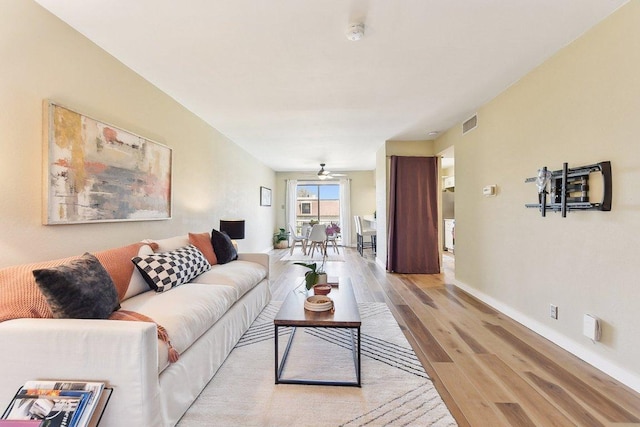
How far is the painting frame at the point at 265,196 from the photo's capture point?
736 centimetres

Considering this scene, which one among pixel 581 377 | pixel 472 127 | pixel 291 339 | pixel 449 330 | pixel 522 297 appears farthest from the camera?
pixel 472 127

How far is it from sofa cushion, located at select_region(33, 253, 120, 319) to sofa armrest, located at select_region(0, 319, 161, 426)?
0.15 metres

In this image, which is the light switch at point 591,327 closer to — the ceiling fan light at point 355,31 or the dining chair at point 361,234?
the ceiling fan light at point 355,31

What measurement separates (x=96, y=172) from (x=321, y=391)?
2.29m

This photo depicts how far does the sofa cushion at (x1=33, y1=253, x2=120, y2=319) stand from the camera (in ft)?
4.50

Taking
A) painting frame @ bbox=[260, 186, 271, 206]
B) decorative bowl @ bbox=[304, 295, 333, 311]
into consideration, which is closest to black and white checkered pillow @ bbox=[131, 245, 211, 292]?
decorative bowl @ bbox=[304, 295, 333, 311]

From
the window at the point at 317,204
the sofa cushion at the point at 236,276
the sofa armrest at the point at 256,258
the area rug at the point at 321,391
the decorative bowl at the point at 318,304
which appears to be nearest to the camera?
the area rug at the point at 321,391

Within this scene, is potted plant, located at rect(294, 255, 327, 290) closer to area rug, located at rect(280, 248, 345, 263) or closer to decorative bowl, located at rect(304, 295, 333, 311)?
decorative bowl, located at rect(304, 295, 333, 311)

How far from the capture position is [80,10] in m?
1.87

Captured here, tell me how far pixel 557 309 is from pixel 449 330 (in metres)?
0.87

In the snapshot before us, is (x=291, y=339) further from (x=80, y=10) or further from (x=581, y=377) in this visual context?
(x=80, y=10)

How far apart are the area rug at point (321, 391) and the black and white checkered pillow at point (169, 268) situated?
0.73 meters

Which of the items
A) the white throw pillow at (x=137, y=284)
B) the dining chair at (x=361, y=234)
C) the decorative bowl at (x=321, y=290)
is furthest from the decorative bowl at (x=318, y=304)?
the dining chair at (x=361, y=234)

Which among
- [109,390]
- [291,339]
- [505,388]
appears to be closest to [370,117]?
[291,339]
